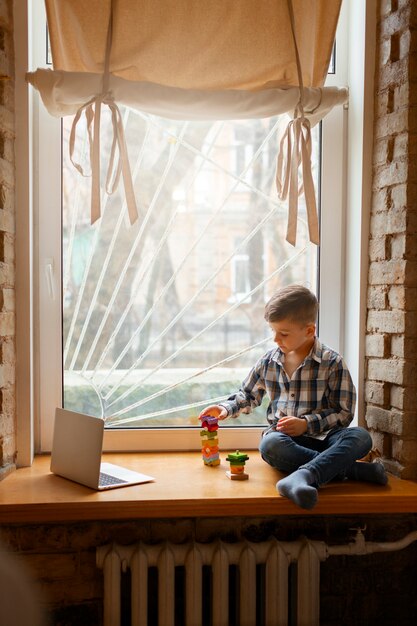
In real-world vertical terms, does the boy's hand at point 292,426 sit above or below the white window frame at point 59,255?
below

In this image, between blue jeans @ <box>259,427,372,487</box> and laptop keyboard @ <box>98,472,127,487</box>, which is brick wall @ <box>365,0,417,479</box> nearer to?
blue jeans @ <box>259,427,372,487</box>

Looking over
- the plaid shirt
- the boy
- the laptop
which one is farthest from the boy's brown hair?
the laptop

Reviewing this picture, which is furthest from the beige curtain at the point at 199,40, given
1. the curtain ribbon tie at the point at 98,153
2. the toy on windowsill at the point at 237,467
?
the toy on windowsill at the point at 237,467

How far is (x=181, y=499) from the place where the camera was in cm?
168

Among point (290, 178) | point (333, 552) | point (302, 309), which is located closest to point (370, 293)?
point (302, 309)

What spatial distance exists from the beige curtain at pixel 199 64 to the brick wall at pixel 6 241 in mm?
95

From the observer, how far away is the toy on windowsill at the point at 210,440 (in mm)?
1938

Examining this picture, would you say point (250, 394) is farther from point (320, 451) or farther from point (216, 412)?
point (320, 451)

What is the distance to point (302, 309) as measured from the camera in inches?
75.3

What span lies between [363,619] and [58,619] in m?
0.90

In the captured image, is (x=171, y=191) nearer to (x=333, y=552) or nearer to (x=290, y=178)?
(x=290, y=178)

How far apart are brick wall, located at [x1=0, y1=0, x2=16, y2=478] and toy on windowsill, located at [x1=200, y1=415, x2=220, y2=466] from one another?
0.57m

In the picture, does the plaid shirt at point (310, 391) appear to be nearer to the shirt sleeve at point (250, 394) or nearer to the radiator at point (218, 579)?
the shirt sleeve at point (250, 394)

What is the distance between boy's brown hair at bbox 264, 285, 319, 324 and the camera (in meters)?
1.90
